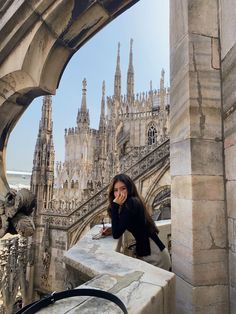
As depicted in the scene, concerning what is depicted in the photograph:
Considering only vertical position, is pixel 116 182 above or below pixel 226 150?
below

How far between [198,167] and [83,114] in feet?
97.5

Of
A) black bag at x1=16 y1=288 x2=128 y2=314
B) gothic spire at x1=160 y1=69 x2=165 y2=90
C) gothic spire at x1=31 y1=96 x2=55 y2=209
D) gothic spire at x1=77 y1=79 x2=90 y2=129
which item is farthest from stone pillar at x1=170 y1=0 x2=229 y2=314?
gothic spire at x1=160 y1=69 x2=165 y2=90

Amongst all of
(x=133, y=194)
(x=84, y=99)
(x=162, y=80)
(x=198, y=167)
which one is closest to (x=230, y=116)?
(x=198, y=167)

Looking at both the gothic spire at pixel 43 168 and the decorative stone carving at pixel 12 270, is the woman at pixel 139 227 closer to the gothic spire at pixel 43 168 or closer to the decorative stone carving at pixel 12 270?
the decorative stone carving at pixel 12 270

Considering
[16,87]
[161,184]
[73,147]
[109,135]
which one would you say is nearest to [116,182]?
[16,87]

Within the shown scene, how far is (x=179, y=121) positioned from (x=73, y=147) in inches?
1263

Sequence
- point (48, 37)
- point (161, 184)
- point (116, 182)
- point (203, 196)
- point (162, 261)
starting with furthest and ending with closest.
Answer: point (161, 184) < point (116, 182) < point (162, 261) < point (48, 37) < point (203, 196)

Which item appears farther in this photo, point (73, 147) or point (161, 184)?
point (73, 147)

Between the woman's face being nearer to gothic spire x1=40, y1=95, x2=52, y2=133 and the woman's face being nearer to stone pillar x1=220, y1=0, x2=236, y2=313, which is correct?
stone pillar x1=220, y1=0, x2=236, y2=313

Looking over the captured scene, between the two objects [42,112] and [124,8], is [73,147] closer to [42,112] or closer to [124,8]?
[42,112]

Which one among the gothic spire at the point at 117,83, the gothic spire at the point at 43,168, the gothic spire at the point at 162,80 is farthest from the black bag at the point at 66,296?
the gothic spire at the point at 117,83

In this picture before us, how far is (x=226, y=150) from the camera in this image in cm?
136

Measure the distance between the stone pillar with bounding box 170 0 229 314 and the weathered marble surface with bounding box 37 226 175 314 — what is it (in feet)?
1.24

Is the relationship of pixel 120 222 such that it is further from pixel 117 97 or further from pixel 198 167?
pixel 117 97
